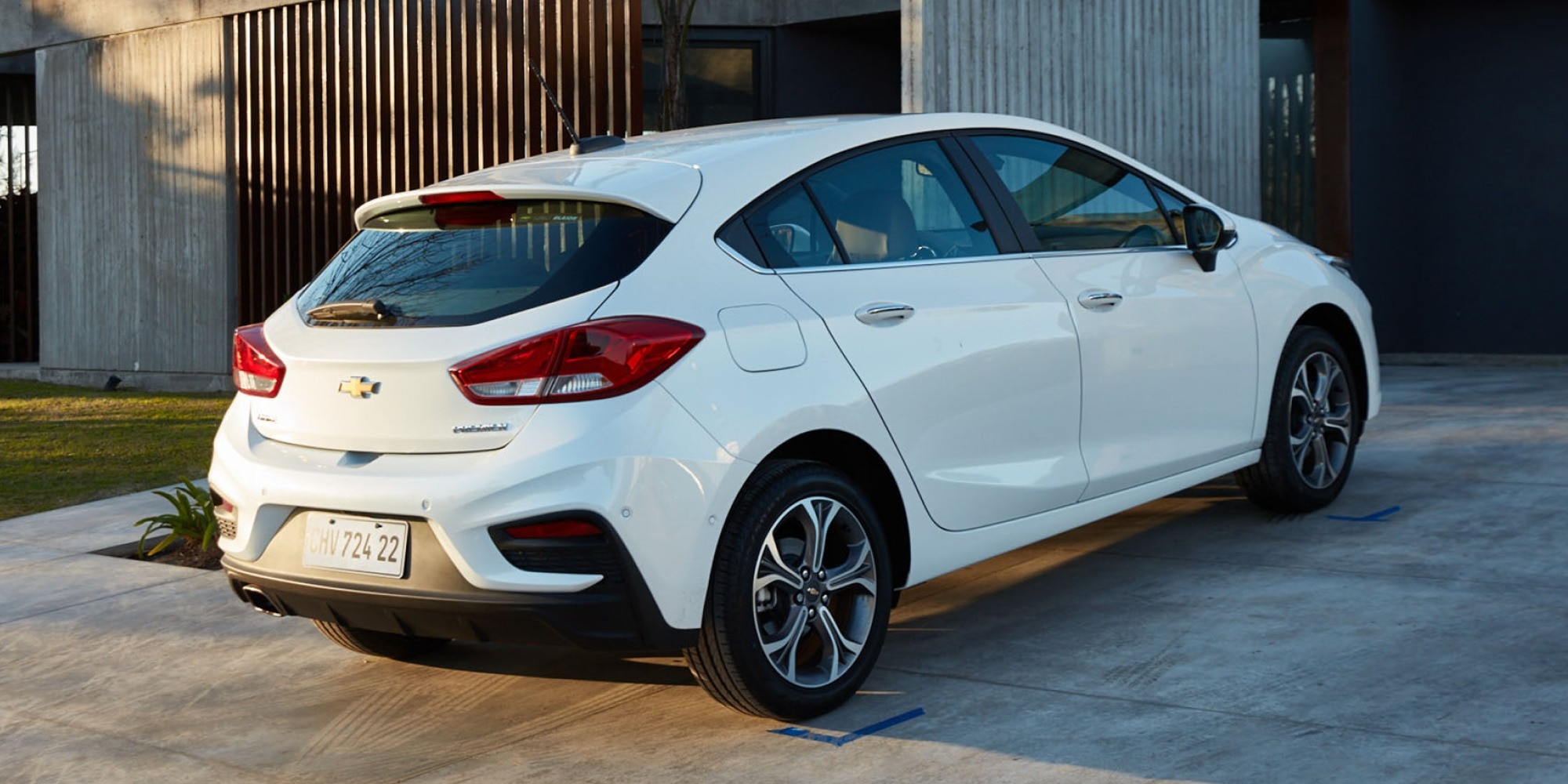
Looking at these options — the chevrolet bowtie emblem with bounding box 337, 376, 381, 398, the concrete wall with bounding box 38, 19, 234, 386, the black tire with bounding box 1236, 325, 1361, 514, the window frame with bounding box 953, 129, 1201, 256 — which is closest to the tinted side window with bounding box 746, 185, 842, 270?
the window frame with bounding box 953, 129, 1201, 256

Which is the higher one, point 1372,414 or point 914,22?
point 914,22

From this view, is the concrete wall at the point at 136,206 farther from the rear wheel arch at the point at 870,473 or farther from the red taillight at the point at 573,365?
the red taillight at the point at 573,365

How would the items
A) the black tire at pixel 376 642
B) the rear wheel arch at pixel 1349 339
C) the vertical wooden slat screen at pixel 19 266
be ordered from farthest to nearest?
the vertical wooden slat screen at pixel 19 266 → the rear wheel arch at pixel 1349 339 → the black tire at pixel 376 642

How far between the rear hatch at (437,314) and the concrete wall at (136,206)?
10676 mm

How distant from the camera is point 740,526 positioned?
4.20m

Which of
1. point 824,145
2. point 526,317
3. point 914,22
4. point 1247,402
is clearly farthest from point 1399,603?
point 914,22

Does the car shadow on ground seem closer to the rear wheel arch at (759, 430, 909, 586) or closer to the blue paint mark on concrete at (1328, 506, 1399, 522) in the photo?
the rear wheel arch at (759, 430, 909, 586)

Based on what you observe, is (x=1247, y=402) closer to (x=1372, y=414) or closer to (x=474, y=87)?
(x=1372, y=414)

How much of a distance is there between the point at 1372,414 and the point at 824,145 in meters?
3.21

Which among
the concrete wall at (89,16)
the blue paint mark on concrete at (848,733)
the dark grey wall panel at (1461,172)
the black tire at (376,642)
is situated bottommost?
the blue paint mark on concrete at (848,733)

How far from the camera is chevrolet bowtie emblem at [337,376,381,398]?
4238 millimetres

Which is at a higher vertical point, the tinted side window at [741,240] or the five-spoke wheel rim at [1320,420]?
the tinted side window at [741,240]

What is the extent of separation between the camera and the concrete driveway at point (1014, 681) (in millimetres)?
4051

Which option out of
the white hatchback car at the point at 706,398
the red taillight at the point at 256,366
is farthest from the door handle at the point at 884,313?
the red taillight at the point at 256,366
